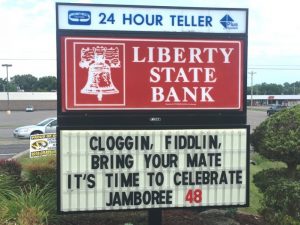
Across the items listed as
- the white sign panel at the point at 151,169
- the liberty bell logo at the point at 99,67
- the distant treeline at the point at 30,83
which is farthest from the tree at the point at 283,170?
the distant treeline at the point at 30,83

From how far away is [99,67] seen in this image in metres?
5.99

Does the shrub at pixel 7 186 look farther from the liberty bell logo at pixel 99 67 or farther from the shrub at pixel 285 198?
the shrub at pixel 285 198

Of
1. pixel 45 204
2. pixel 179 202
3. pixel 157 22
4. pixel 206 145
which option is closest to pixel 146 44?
pixel 157 22

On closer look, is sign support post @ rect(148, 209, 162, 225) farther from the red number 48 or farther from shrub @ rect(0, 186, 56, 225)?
shrub @ rect(0, 186, 56, 225)

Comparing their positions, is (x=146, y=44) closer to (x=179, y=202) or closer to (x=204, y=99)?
(x=204, y=99)

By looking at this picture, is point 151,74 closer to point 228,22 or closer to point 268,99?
point 228,22

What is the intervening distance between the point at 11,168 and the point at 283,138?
5127 mm

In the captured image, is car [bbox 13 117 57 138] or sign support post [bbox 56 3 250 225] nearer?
sign support post [bbox 56 3 250 225]

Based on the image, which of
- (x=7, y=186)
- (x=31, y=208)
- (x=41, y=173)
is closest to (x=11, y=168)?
(x=41, y=173)

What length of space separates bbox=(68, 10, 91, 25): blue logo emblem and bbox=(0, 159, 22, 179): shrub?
3.94 metres

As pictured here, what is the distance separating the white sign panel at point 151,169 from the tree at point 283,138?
517 mm

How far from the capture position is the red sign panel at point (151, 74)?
235 inches

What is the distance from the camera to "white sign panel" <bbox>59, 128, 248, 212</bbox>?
6.09m

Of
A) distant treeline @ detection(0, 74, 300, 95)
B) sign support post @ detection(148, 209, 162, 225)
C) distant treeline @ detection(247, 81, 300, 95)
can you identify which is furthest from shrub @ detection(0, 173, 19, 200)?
distant treeline @ detection(247, 81, 300, 95)
